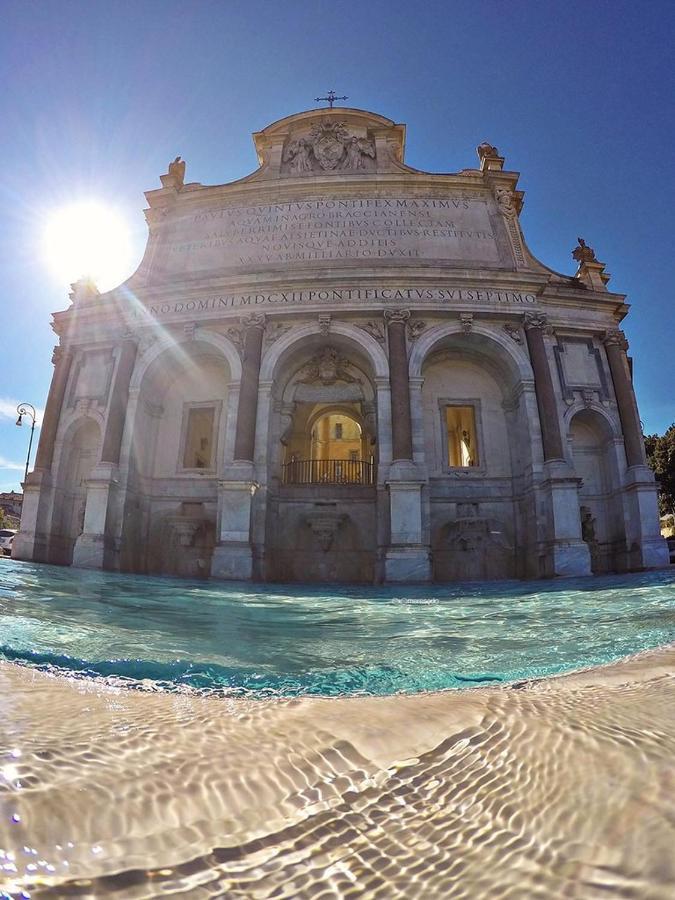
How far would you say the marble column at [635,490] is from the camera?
466 inches

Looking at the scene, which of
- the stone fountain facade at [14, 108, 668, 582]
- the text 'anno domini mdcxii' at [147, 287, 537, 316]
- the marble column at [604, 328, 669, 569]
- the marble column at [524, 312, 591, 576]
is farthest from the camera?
the text 'anno domini mdcxii' at [147, 287, 537, 316]

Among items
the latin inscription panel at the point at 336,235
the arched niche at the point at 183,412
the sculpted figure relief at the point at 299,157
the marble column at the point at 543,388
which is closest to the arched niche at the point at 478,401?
the marble column at the point at 543,388

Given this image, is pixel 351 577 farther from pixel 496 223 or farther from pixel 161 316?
pixel 496 223

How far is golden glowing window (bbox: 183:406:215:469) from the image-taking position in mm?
14609

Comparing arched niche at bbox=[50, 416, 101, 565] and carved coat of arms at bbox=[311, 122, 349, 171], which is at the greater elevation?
carved coat of arms at bbox=[311, 122, 349, 171]

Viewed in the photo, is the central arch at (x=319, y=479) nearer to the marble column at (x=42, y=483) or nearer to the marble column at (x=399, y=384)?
the marble column at (x=399, y=384)

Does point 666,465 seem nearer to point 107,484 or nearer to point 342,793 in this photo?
point 107,484

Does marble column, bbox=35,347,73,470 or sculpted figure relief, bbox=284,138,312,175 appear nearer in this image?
marble column, bbox=35,347,73,470

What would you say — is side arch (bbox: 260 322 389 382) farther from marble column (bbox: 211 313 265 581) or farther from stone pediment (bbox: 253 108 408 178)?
stone pediment (bbox: 253 108 408 178)

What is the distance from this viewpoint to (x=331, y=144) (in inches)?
651

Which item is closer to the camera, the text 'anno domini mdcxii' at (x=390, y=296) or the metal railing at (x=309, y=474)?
the text 'anno domini mdcxii' at (x=390, y=296)

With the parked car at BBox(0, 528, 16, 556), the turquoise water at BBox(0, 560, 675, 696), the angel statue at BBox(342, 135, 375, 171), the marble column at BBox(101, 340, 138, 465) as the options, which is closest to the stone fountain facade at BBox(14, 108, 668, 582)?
the marble column at BBox(101, 340, 138, 465)

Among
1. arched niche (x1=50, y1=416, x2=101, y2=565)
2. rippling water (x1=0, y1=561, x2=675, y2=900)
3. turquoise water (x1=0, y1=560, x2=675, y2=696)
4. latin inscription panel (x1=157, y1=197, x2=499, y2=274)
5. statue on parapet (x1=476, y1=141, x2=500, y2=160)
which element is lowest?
turquoise water (x1=0, y1=560, x2=675, y2=696)

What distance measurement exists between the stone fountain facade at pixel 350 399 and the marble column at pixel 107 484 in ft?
0.17
